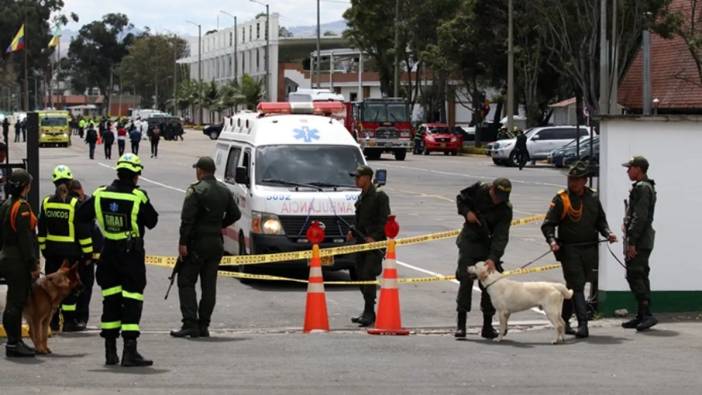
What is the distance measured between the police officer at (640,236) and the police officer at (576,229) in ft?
1.32

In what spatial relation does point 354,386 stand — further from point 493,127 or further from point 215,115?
point 215,115

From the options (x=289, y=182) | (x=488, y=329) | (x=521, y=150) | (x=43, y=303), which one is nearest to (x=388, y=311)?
(x=488, y=329)

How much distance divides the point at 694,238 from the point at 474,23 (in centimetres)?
5071

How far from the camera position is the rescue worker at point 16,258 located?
441 inches

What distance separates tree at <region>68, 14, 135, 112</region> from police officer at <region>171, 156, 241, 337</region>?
581ft

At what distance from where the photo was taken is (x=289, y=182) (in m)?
18.1

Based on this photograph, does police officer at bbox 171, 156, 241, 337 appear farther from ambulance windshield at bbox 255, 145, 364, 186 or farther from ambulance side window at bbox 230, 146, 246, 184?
ambulance side window at bbox 230, 146, 246, 184

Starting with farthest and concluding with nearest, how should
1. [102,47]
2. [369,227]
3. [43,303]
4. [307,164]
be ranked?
[102,47] < [307,164] < [369,227] < [43,303]

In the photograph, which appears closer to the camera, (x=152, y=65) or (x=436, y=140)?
(x=436, y=140)

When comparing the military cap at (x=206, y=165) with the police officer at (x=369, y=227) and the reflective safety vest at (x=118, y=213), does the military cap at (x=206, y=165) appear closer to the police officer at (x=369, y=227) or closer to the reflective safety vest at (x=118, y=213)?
the police officer at (x=369, y=227)

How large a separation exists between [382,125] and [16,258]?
1877 inches

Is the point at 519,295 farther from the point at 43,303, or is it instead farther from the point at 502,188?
the point at 43,303

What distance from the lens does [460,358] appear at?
11.3 metres

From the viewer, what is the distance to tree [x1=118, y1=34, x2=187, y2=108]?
16250 centimetres
